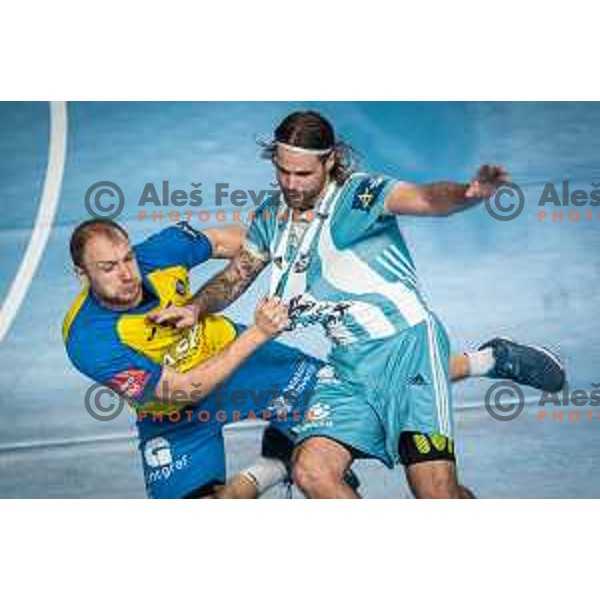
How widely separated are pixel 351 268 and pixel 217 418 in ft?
2.17

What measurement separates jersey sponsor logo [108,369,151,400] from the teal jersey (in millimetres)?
514

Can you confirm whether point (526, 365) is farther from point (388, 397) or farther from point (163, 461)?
point (163, 461)

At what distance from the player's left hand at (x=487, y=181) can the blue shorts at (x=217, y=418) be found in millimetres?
762

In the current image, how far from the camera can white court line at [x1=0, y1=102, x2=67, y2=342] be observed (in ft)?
16.1

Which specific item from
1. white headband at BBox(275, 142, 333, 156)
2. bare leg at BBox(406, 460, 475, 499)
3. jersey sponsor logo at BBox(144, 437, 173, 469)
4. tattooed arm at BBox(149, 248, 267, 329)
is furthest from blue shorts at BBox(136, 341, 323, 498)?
white headband at BBox(275, 142, 333, 156)

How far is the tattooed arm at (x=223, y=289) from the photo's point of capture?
15.9ft

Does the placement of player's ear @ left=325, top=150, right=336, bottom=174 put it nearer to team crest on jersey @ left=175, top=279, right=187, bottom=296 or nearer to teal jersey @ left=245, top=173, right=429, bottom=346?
teal jersey @ left=245, top=173, right=429, bottom=346

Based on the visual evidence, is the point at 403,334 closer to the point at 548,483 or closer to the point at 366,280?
the point at 366,280
